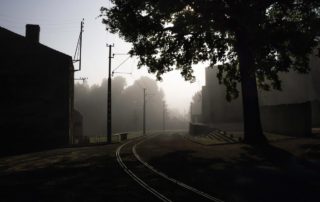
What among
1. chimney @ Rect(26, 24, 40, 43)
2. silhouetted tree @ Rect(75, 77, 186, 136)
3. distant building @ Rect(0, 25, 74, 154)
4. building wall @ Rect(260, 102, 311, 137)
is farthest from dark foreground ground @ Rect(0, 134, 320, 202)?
silhouetted tree @ Rect(75, 77, 186, 136)

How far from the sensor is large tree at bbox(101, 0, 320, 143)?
18.5 m

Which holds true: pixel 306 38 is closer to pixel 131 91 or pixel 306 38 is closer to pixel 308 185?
pixel 308 185

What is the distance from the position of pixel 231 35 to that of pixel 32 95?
20095mm

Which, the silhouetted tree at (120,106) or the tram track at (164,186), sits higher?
the silhouetted tree at (120,106)

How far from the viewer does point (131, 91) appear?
133 meters

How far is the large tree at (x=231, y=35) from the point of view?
60.8 ft

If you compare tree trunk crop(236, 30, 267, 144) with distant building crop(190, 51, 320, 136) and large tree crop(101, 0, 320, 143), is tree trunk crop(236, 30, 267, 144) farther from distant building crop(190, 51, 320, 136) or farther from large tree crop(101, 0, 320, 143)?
distant building crop(190, 51, 320, 136)

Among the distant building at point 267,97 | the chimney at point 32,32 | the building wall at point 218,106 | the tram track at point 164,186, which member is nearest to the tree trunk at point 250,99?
the tram track at point 164,186

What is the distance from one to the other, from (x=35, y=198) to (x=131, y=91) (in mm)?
124799

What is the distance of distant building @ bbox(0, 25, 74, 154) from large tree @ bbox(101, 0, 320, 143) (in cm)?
1357

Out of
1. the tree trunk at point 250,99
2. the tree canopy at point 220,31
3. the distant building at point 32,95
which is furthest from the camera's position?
the distant building at point 32,95

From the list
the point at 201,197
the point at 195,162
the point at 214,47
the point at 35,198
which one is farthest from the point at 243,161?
the point at 214,47

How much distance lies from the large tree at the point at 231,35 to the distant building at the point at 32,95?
1357cm

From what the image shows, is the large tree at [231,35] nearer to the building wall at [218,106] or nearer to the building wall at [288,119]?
the building wall at [288,119]
